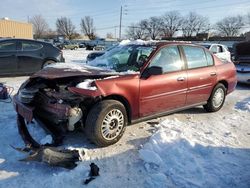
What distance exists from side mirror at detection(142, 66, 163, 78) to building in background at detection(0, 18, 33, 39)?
40.1 metres

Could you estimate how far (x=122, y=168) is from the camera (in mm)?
3654

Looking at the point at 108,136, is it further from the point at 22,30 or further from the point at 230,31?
the point at 230,31

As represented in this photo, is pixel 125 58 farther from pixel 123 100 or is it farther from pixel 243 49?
pixel 243 49

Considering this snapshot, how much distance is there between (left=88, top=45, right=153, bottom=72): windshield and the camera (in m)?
4.84

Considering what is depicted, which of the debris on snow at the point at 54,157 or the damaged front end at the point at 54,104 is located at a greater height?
the damaged front end at the point at 54,104

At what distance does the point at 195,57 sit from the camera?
222 inches

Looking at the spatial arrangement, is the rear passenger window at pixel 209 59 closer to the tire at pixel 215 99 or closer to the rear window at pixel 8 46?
the tire at pixel 215 99

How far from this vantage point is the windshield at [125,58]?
191 inches

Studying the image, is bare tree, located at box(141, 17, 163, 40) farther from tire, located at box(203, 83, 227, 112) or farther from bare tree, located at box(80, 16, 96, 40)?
tire, located at box(203, 83, 227, 112)

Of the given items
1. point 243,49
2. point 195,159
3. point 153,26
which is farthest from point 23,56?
point 153,26

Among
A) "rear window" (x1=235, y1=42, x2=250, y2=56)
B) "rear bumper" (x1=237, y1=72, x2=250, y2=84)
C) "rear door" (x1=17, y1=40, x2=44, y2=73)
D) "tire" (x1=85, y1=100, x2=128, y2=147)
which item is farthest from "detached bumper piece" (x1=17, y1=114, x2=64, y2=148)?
"rear window" (x1=235, y1=42, x2=250, y2=56)

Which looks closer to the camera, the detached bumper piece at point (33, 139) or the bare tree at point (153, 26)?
the detached bumper piece at point (33, 139)

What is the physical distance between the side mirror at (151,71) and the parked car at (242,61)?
259 inches

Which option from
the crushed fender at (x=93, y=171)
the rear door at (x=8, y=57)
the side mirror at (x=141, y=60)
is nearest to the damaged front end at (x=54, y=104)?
the crushed fender at (x=93, y=171)
